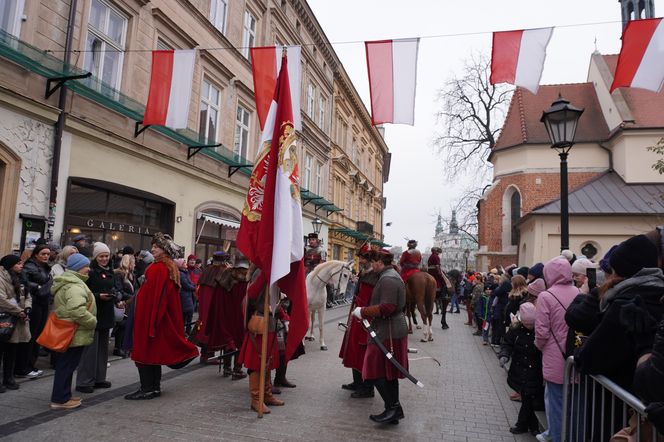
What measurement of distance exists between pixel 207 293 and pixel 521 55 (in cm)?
691

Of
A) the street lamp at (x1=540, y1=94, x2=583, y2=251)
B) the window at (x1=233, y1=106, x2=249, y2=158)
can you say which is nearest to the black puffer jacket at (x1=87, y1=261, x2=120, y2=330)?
the street lamp at (x1=540, y1=94, x2=583, y2=251)

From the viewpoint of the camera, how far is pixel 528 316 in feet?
14.9

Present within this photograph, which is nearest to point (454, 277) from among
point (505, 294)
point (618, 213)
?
point (505, 294)

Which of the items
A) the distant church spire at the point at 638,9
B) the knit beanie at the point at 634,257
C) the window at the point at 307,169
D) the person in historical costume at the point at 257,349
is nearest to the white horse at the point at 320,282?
the person in historical costume at the point at 257,349

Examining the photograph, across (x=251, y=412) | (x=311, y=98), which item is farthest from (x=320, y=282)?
(x=311, y=98)

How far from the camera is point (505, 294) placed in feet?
26.7

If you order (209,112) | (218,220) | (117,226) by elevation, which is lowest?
(117,226)

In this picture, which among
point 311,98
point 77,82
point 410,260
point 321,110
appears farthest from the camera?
point 321,110

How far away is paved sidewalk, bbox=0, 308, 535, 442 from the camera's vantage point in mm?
4148

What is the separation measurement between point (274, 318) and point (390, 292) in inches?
61.1

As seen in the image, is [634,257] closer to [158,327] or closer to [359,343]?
[359,343]

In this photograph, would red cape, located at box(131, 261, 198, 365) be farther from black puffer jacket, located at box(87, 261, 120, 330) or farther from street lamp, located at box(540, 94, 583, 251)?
street lamp, located at box(540, 94, 583, 251)

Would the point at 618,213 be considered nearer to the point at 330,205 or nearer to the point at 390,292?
the point at 330,205

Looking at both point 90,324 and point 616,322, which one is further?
point 90,324
